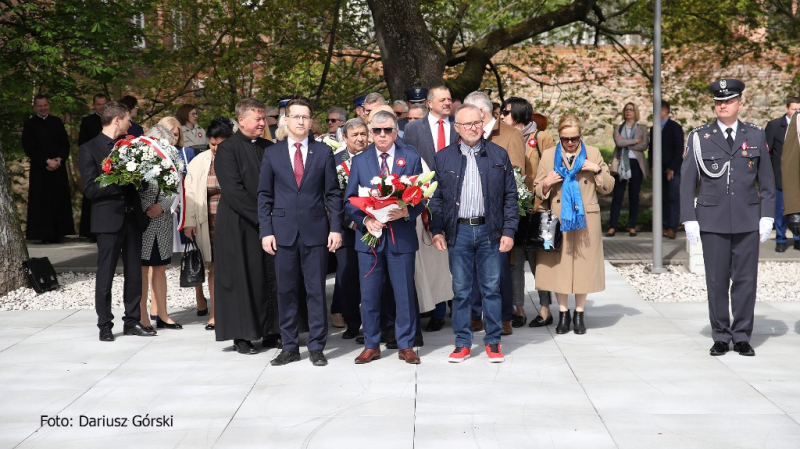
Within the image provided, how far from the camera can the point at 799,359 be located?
7812mm

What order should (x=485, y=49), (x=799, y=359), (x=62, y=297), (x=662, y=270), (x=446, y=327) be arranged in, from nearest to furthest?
(x=799, y=359) < (x=446, y=327) < (x=62, y=297) < (x=662, y=270) < (x=485, y=49)

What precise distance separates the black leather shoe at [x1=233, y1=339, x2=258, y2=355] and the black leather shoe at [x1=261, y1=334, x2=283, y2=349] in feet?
0.52

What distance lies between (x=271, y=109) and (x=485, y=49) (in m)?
6.46

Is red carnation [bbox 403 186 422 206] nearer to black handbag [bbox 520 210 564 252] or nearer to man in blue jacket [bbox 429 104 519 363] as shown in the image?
man in blue jacket [bbox 429 104 519 363]

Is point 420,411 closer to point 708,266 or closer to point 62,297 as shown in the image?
point 708,266

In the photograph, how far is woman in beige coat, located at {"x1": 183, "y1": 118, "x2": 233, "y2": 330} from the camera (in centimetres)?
897

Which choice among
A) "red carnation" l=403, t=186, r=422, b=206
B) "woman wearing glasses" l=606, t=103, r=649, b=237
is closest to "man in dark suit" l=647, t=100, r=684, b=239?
"woman wearing glasses" l=606, t=103, r=649, b=237

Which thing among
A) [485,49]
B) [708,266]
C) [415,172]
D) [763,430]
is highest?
[485,49]

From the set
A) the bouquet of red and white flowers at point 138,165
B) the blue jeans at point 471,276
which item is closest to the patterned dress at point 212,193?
the bouquet of red and white flowers at point 138,165

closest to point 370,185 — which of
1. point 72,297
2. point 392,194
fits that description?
point 392,194

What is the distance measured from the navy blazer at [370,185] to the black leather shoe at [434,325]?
1506 millimetres

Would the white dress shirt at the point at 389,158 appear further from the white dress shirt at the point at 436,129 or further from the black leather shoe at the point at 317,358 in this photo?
the black leather shoe at the point at 317,358

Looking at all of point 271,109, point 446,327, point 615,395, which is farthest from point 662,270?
point 615,395

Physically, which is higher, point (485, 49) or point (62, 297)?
point (485, 49)
